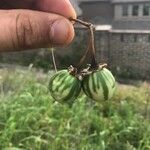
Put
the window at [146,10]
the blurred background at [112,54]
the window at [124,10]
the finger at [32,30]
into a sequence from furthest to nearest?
the window at [124,10], the window at [146,10], the blurred background at [112,54], the finger at [32,30]

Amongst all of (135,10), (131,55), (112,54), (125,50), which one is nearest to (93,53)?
(112,54)

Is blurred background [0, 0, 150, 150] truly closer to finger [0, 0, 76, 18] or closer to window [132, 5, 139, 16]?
finger [0, 0, 76, 18]

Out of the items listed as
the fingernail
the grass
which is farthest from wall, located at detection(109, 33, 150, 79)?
the fingernail

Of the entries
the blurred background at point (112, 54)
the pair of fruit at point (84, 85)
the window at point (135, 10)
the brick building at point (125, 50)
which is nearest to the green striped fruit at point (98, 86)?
the pair of fruit at point (84, 85)

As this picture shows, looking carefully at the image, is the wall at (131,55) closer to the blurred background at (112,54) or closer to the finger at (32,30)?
the blurred background at (112,54)

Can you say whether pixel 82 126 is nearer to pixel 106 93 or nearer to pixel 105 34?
pixel 106 93

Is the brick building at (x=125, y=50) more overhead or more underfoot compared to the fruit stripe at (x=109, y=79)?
more underfoot
